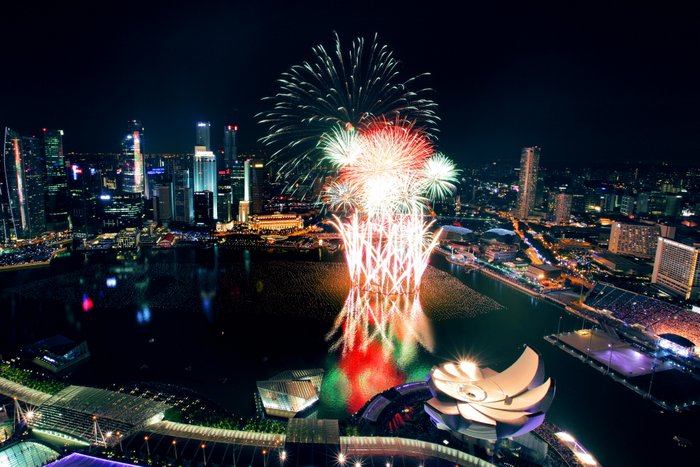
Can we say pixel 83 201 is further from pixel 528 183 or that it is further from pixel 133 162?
pixel 528 183

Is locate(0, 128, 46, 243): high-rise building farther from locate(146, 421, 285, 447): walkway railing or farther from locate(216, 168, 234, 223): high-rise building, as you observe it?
locate(146, 421, 285, 447): walkway railing

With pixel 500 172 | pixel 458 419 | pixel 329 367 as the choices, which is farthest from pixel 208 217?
pixel 500 172

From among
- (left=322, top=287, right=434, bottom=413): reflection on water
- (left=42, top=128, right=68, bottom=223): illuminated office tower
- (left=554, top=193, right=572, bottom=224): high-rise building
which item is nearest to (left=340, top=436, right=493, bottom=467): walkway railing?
(left=322, top=287, right=434, bottom=413): reflection on water

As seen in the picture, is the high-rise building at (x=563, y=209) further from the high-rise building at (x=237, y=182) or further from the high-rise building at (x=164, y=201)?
the high-rise building at (x=164, y=201)

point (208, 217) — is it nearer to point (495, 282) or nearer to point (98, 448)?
point (495, 282)

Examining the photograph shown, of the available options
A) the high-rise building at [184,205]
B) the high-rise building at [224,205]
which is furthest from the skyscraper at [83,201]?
the high-rise building at [224,205]

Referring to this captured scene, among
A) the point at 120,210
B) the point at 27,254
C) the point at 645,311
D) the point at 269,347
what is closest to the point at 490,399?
the point at 269,347
